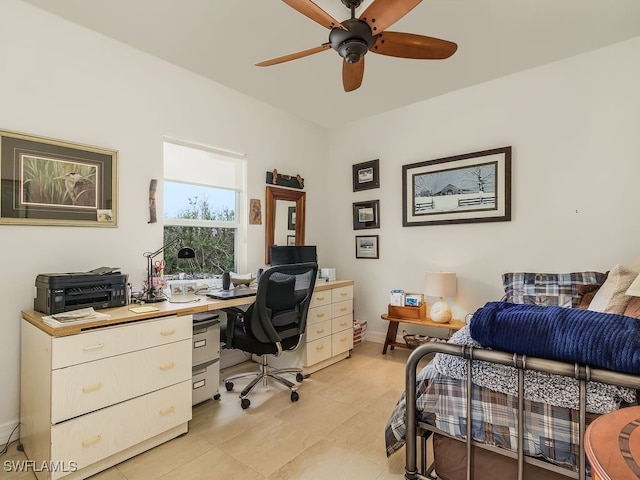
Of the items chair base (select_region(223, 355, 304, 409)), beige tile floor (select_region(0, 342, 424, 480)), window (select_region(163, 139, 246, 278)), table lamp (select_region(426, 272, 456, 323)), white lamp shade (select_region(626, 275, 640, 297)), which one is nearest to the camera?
white lamp shade (select_region(626, 275, 640, 297))

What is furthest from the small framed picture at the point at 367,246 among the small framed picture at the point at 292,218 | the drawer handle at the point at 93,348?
the drawer handle at the point at 93,348

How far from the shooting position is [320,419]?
231 centimetres

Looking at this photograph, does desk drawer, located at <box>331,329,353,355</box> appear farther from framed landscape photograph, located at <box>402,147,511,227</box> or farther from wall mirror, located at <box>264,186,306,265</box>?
framed landscape photograph, located at <box>402,147,511,227</box>

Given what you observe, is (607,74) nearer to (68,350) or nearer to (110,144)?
(110,144)

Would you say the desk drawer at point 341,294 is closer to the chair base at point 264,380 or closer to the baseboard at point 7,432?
the chair base at point 264,380

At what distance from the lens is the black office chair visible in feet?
7.87

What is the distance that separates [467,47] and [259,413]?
3140mm

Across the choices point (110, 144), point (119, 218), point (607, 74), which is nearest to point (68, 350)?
point (119, 218)

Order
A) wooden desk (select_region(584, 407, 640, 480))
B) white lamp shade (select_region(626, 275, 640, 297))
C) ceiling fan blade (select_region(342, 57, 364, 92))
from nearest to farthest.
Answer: wooden desk (select_region(584, 407, 640, 480)) < white lamp shade (select_region(626, 275, 640, 297)) < ceiling fan blade (select_region(342, 57, 364, 92))

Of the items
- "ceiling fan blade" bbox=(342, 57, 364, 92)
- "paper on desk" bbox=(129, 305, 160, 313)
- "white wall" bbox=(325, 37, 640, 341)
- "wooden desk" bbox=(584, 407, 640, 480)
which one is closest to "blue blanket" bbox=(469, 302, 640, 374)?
"wooden desk" bbox=(584, 407, 640, 480)

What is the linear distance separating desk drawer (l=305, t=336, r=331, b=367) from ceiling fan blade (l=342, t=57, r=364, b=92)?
215 cm

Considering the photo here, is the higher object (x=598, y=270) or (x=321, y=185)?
(x=321, y=185)

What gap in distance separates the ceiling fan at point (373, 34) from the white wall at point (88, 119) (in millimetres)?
1292

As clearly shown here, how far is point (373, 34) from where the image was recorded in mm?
1747
